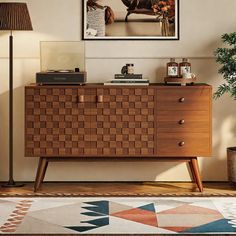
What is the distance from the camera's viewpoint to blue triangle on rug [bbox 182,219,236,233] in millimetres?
3479

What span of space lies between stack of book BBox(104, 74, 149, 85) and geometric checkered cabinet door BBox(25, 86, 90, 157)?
21 centimetres

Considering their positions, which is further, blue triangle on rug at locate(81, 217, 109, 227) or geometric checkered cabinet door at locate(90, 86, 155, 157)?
geometric checkered cabinet door at locate(90, 86, 155, 157)

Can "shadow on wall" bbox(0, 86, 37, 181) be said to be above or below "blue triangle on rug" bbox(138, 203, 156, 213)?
above

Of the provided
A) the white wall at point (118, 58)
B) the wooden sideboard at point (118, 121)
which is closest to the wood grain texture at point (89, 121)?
the wooden sideboard at point (118, 121)

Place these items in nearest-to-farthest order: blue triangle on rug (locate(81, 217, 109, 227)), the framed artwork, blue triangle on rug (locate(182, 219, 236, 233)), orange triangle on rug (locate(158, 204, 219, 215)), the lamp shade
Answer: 1. blue triangle on rug (locate(182, 219, 236, 233))
2. blue triangle on rug (locate(81, 217, 109, 227))
3. orange triangle on rug (locate(158, 204, 219, 215))
4. the lamp shade
5. the framed artwork

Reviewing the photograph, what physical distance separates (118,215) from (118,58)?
139cm

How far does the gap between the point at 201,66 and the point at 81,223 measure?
5.48 ft

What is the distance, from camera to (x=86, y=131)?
14.9 feet

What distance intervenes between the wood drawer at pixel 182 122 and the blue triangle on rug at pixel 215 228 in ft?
3.31

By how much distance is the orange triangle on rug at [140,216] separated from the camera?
3680 mm

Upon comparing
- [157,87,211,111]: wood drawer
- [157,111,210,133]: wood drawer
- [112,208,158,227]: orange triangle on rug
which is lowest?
[112,208,158,227]: orange triangle on rug

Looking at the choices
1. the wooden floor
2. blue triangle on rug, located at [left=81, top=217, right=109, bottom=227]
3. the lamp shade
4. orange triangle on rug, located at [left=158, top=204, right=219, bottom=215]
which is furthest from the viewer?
the lamp shade

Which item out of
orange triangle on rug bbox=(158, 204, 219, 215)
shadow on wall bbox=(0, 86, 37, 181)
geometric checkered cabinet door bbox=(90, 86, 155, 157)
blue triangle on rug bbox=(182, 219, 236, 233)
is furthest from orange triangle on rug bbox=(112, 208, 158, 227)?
shadow on wall bbox=(0, 86, 37, 181)

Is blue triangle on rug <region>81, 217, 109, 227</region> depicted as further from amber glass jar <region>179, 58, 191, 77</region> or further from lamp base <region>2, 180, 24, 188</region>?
amber glass jar <region>179, 58, 191, 77</region>
